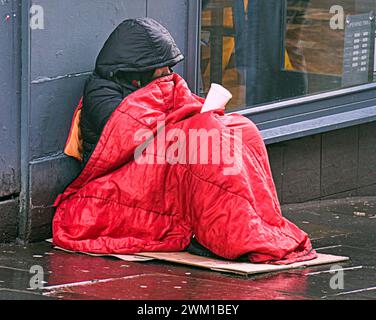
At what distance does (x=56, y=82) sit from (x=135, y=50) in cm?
51

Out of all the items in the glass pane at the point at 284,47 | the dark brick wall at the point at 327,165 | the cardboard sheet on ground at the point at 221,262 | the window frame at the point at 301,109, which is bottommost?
the cardboard sheet on ground at the point at 221,262

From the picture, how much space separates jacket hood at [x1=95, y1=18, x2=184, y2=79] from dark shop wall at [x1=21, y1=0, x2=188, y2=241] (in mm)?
214

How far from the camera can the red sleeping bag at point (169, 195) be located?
6320 millimetres

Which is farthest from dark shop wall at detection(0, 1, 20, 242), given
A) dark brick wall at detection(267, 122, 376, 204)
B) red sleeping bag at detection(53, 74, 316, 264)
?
dark brick wall at detection(267, 122, 376, 204)

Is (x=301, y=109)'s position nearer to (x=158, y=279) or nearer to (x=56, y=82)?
(x=56, y=82)

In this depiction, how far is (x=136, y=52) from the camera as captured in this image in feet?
21.8

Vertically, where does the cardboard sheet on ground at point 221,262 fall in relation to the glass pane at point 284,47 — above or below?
below

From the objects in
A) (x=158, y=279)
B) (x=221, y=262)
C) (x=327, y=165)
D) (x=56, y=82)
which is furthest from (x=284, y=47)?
(x=158, y=279)

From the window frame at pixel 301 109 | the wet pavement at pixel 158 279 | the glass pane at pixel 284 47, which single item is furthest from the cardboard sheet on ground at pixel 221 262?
the glass pane at pixel 284 47

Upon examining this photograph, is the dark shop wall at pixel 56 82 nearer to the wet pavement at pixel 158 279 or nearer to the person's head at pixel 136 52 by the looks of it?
the person's head at pixel 136 52

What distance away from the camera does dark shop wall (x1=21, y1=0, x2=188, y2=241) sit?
665 centimetres

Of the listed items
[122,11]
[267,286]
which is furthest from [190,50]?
[267,286]

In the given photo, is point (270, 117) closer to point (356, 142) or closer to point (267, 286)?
point (356, 142)

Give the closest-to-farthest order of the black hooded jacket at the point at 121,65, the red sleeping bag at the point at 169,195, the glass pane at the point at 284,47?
the red sleeping bag at the point at 169,195 < the black hooded jacket at the point at 121,65 < the glass pane at the point at 284,47
